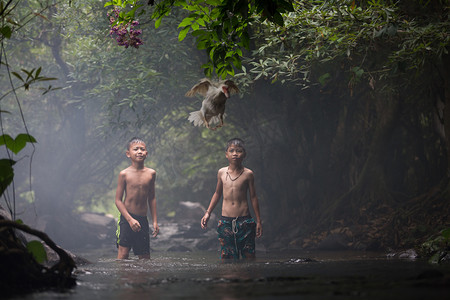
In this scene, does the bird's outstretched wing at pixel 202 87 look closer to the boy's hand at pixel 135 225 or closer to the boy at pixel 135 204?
the boy's hand at pixel 135 225

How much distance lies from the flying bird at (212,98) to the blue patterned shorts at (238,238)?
9.38 feet

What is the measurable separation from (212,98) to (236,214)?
3161 mm

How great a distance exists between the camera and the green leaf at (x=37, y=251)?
14.7 feet

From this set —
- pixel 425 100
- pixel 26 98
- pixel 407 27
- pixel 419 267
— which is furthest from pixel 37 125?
pixel 419 267

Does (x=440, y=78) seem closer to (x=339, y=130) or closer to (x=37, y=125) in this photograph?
(x=339, y=130)

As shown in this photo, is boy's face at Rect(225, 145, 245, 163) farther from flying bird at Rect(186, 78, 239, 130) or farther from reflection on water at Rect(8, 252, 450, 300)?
reflection on water at Rect(8, 252, 450, 300)

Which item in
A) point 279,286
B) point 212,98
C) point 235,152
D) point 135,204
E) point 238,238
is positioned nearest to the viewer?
point 279,286

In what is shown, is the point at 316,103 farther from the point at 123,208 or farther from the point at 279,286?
the point at 279,286

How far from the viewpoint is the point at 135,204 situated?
29.9 feet

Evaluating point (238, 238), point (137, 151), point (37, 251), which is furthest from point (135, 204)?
point (37, 251)

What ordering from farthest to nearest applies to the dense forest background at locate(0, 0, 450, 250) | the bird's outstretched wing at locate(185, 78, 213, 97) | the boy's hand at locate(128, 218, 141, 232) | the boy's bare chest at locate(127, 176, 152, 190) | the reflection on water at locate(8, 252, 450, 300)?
the boy's bare chest at locate(127, 176, 152, 190) → the boy's hand at locate(128, 218, 141, 232) → the dense forest background at locate(0, 0, 450, 250) → the bird's outstretched wing at locate(185, 78, 213, 97) → the reflection on water at locate(8, 252, 450, 300)

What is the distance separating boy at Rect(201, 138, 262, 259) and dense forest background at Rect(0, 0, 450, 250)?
4.59 ft

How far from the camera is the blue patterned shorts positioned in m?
8.52

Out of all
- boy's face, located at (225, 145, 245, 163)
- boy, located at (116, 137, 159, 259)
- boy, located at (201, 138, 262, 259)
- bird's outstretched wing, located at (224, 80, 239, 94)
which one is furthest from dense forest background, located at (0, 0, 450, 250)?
bird's outstretched wing, located at (224, 80, 239, 94)
